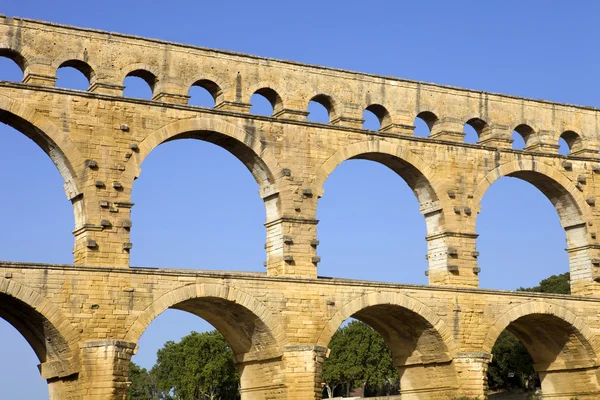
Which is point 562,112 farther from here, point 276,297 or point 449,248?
point 276,297

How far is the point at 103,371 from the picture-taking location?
25.5m

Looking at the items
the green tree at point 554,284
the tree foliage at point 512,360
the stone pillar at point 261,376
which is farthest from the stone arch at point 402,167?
the green tree at point 554,284

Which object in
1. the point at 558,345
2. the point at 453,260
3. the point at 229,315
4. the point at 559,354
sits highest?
the point at 453,260

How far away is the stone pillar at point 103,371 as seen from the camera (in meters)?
25.2

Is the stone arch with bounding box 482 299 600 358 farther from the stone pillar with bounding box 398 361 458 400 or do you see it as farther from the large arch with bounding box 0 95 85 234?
the large arch with bounding box 0 95 85 234

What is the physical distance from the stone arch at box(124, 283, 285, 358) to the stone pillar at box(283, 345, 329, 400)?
1.34ft

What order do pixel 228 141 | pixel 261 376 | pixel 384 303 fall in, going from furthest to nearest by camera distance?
pixel 228 141 < pixel 384 303 < pixel 261 376

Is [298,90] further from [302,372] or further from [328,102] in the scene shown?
[302,372]

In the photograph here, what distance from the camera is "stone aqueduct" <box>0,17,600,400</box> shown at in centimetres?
2631

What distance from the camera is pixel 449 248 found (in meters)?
31.9

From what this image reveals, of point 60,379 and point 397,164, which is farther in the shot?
point 397,164

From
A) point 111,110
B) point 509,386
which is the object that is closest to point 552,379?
point 111,110

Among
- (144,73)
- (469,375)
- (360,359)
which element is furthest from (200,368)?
(144,73)

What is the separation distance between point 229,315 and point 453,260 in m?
7.16
